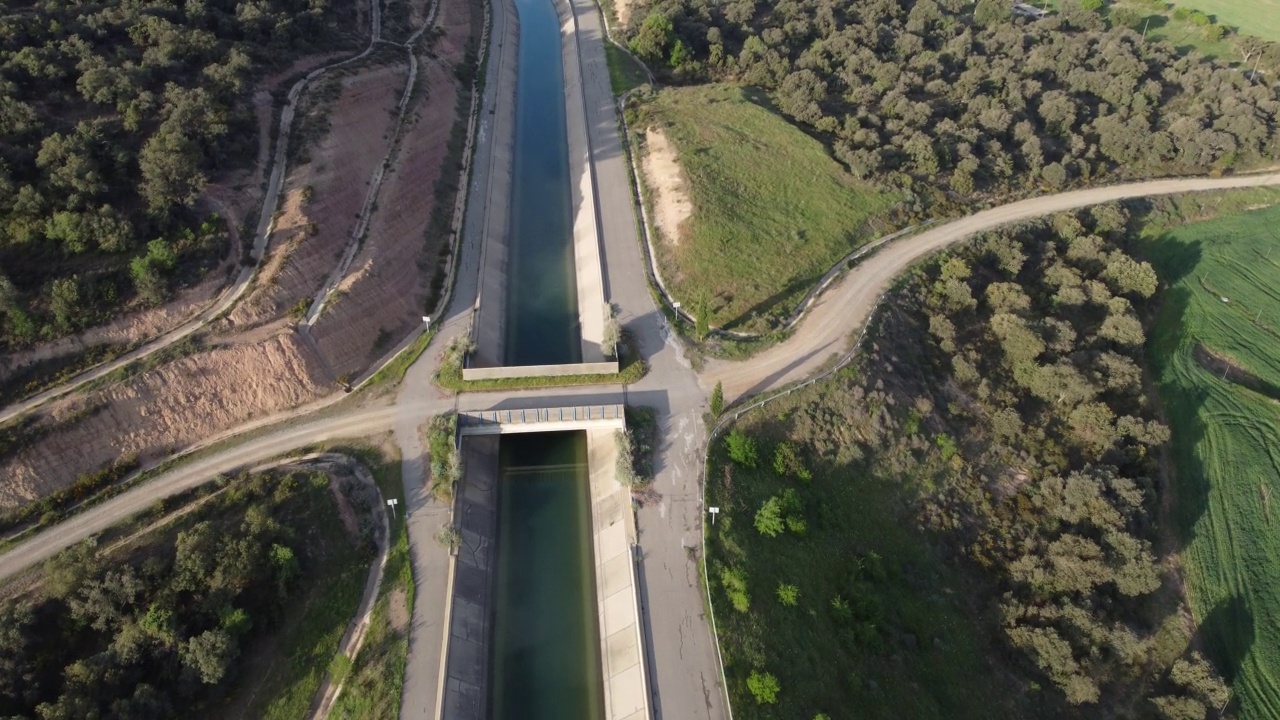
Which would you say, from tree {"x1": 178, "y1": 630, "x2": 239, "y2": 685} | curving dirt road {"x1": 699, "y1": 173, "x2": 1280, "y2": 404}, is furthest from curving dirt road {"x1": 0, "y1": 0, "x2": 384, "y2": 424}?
curving dirt road {"x1": 699, "y1": 173, "x2": 1280, "y2": 404}

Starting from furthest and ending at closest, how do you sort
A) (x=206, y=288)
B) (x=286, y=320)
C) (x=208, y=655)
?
(x=286, y=320) < (x=206, y=288) < (x=208, y=655)

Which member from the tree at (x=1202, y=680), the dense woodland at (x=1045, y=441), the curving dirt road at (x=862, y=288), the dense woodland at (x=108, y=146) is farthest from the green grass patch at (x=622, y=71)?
the tree at (x=1202, y=680)

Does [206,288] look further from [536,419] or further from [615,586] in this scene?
[615,586]

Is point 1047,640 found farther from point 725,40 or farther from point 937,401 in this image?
point 725,40

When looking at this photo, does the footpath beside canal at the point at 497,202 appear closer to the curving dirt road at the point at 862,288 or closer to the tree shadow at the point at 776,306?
the curving dirt road at the point at 862,288

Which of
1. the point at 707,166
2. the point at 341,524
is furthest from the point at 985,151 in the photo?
the point at 341,524

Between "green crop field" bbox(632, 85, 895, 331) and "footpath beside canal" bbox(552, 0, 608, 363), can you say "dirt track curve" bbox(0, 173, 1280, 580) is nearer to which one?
"green crop field" bbox(632, 85, 895, 331)

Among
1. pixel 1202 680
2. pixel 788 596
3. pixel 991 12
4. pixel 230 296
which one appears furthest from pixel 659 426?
pixel 991 12
